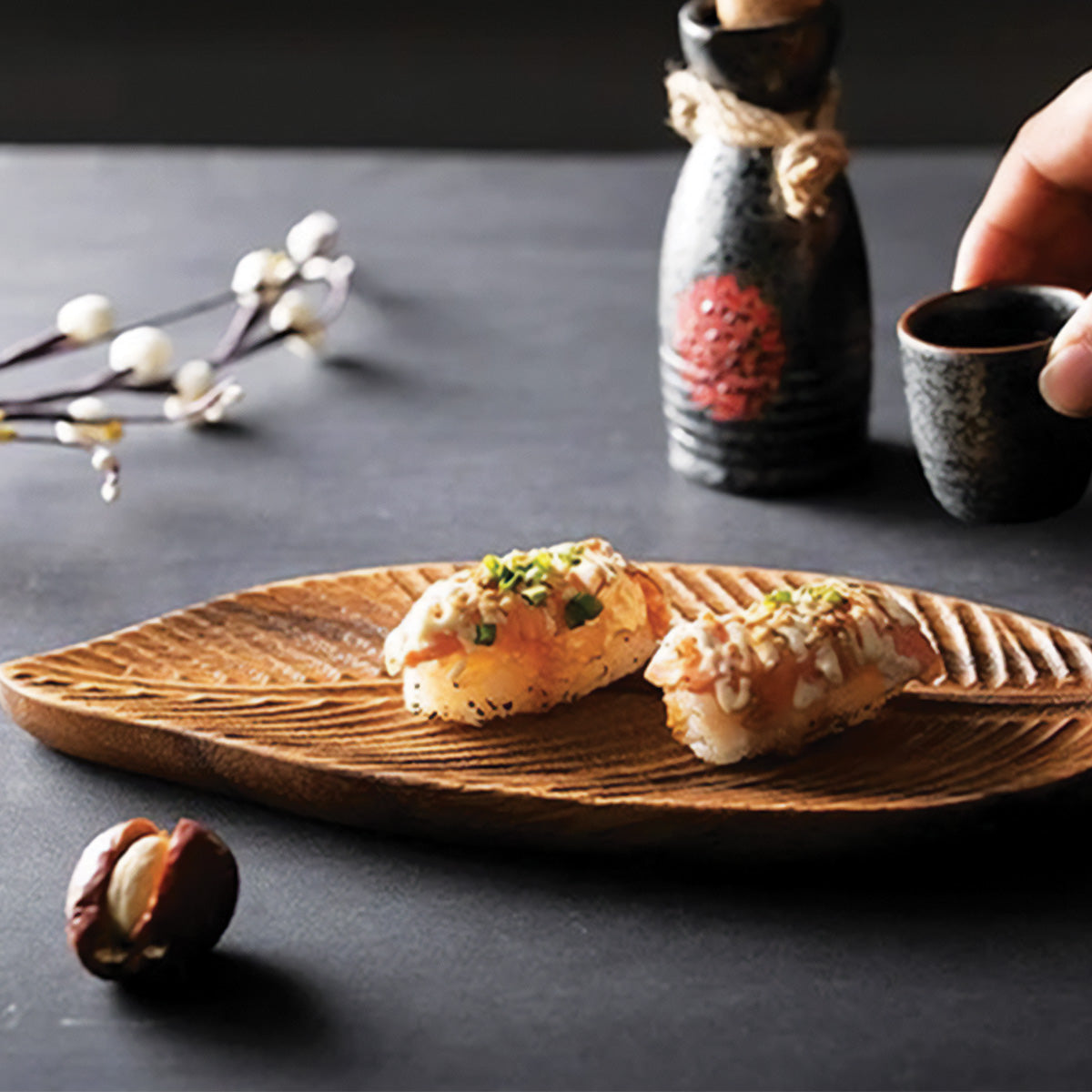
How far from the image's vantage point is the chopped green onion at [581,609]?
59.4 inches

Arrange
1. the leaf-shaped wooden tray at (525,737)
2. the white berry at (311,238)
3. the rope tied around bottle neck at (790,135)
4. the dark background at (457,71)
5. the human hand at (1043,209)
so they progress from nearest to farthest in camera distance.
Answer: the leaf-shaped wooden tray at (525,737)
the rope tied around bottle neck at (790,135)
the human hand at (1043,209)
the white berry at (311,238)
the dark background at (457,71)

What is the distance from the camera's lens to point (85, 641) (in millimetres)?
1716

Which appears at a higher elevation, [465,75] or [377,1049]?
[377,1049]

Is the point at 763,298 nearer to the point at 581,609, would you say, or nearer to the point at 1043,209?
the point at 1043,209

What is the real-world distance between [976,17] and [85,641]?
3668 millimetres

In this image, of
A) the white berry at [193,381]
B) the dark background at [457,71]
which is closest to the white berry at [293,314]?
the white berry at [193,381]

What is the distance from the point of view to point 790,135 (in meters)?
1.85

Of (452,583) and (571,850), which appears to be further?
(452,583)

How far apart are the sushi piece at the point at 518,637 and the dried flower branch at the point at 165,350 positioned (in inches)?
22.9

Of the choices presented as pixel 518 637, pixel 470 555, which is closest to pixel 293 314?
pixel 470 555

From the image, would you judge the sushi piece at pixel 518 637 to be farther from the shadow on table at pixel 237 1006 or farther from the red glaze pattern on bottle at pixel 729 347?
the red glaze pattern on bottle at pixel 729 347

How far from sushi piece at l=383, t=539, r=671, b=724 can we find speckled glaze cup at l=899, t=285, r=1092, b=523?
0.41m

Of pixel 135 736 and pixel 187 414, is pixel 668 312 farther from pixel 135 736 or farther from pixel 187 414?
pixel 135 736

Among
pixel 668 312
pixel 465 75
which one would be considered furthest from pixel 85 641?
pixel 465 75
